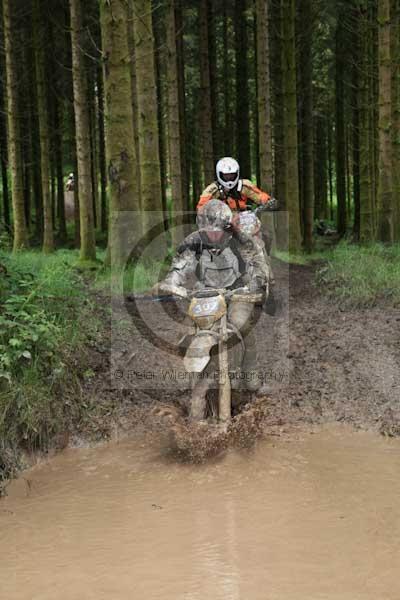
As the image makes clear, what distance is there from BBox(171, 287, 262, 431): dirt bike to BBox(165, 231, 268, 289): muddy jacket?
1.38 ft

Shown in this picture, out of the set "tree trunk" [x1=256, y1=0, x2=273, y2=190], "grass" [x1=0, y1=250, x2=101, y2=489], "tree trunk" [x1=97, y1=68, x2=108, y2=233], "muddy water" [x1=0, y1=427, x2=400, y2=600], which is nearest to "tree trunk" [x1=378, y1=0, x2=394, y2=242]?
"tree trunk" [x1=256, y1=0, x2=273, y2=190]

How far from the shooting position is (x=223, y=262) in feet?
19.2

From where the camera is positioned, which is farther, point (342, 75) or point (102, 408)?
point (342, 75)

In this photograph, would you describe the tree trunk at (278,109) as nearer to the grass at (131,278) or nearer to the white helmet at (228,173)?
the grass at (131,278)

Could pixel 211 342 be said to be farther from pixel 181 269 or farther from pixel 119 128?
pixel 119 128

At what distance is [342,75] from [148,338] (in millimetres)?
18956

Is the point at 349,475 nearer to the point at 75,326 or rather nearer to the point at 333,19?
the point at 75,326

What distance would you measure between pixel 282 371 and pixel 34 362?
2910 millimetres

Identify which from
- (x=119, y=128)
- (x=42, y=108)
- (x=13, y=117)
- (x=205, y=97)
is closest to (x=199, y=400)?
(x=119, y=128)

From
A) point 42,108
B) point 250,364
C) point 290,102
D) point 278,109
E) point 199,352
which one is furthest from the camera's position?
point 278,109

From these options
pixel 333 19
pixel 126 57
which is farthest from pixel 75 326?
A: pixel 333 19

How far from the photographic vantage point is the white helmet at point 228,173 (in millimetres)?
7250

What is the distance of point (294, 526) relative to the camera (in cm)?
393

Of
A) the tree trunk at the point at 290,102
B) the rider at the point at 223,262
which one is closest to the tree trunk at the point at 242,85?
the tree trunk at the point at 290,102
